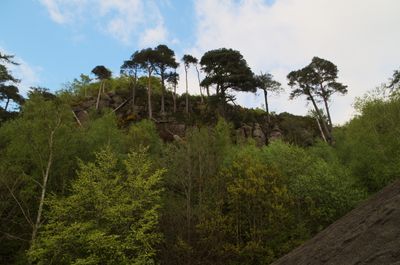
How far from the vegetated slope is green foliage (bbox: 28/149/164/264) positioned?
A: 7622mm

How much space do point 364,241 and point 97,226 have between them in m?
12.1

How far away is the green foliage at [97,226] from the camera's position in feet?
48.7

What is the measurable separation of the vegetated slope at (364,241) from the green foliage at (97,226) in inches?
300

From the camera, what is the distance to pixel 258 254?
18875 millimetres

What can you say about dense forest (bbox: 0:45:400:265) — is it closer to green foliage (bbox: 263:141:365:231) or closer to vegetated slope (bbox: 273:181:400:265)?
green foliage (bbox: 263:141:365:231)

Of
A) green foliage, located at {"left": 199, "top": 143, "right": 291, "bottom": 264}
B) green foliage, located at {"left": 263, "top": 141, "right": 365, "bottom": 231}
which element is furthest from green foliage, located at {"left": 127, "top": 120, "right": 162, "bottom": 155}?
green foliage, located at {"left": 263, "top": 141, "right": 365, "bottom": 231}

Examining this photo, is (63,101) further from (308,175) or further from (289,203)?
(308,175)

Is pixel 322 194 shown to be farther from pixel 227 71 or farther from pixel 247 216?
pixel 227 71

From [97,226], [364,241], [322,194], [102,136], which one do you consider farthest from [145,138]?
[364,241]

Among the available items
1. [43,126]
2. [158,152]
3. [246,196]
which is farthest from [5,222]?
[246,196]

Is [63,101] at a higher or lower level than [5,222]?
higher

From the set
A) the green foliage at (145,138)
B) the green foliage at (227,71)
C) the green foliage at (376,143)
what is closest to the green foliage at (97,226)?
the green foliage at (145,138)

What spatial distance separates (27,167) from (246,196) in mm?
12744

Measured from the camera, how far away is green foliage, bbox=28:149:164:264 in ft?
48.7
